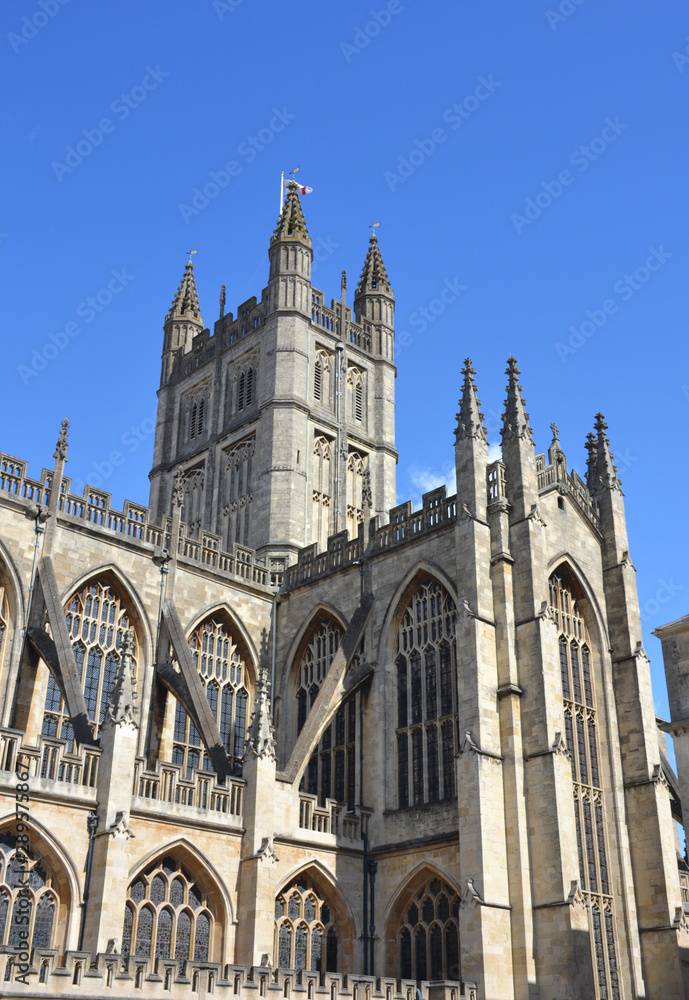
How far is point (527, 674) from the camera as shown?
2495cm

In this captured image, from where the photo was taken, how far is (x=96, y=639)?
2689 cm

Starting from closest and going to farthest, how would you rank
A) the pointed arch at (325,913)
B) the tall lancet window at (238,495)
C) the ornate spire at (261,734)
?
1. the ornate spire at (261,734)
2. the pointed arch at (325,913)
3. the tall lancet window at (238,495)

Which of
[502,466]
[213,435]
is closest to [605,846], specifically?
[502,466]

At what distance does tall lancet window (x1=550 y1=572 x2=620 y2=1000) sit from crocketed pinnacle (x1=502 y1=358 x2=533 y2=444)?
389 centimetres

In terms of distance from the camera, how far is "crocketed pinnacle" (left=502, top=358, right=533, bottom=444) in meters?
27.9

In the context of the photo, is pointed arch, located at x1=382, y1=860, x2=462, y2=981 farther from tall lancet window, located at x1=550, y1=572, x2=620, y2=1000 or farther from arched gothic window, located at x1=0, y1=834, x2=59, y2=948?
arched gothic window, located at x1=0, y1=834, x2=59, y2=948

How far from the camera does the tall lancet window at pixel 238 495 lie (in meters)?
38.0

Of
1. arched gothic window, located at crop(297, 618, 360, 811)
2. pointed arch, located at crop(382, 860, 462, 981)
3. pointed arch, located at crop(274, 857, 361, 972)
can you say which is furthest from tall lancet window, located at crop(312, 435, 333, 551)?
pointed arch, located at crop(382, 860, 462, 981)

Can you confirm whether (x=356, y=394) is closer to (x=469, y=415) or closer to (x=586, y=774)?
(x=469, y=415)

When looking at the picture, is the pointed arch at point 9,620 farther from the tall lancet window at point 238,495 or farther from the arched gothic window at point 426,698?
the tall lancet window at point 238,495

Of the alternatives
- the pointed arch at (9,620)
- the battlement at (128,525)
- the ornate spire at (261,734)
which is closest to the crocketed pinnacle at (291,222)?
the battlement at (128,525)

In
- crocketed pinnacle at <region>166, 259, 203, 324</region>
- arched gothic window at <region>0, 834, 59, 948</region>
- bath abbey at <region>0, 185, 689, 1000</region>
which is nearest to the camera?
arched gothic window at <region>0, 834, 59, 948</region>

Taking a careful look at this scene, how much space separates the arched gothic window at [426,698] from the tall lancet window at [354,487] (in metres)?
11.5

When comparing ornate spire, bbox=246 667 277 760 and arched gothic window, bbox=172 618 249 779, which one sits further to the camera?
arched gothic window, bbox=172 618 249 779
